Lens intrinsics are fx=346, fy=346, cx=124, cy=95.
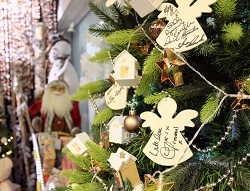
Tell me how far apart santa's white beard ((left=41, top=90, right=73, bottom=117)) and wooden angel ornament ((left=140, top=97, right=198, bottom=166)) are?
4.95ft

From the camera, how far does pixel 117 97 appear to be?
0.79 metres

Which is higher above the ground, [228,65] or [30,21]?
[30,21]

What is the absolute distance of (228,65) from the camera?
0.61m

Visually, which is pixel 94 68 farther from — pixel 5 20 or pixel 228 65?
pixel 228 65

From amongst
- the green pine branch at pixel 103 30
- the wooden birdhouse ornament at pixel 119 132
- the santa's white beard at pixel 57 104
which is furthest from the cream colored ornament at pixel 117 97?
the santa's white beard at pixel 57 104

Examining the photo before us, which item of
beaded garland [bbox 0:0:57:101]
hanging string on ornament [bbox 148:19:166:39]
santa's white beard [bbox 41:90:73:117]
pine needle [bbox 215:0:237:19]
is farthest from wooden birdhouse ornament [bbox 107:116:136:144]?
beaded garland [bbox 0:0:57:101]

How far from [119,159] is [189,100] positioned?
18 cm

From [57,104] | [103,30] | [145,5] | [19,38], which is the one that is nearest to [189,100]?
[145,5]

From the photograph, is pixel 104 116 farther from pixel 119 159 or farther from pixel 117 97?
pixel 119 159

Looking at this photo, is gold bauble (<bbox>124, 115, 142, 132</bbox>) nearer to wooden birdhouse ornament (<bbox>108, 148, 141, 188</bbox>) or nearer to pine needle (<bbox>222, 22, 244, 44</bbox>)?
wooden birdhouse ornament (<bbox>108, 148, 141, 188</bbox>)

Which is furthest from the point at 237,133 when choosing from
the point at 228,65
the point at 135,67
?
the point at 135,67

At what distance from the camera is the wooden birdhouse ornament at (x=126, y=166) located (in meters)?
0.66

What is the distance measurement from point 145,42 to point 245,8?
Answer: 0.22m

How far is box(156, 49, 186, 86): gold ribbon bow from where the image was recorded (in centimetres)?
61
